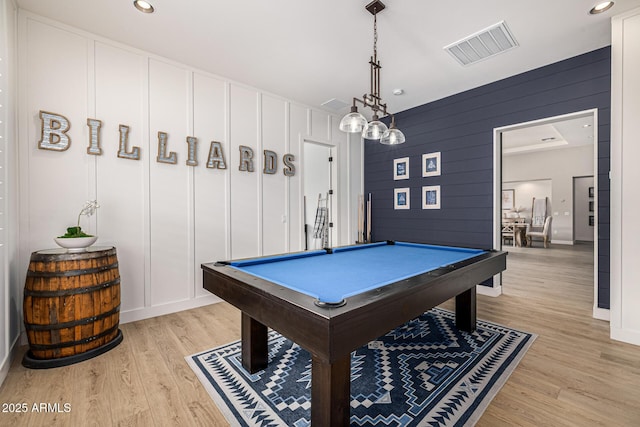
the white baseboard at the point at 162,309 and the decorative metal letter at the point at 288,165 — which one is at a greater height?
the decorative metal letter at the point at 288,165

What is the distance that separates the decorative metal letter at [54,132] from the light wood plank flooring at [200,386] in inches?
71.4

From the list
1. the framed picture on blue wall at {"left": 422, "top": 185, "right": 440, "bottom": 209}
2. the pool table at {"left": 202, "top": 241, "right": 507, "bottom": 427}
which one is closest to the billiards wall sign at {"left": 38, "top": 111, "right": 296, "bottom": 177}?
the pool table at {"left": 202, "top": 241, "right": 507, "bottom": 427}

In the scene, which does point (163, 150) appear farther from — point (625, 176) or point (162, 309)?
point (625, 176)

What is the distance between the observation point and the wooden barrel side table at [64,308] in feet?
6.93

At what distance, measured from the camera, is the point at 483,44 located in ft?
9.90

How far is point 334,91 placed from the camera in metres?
4.22

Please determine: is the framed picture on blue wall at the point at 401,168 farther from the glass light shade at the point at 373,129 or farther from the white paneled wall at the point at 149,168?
the glass light shade at the point at 373,129

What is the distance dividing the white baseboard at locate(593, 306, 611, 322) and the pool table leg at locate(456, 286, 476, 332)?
5.15 ft

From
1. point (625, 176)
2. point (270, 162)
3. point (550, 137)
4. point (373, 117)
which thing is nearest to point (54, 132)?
point (270, 162)

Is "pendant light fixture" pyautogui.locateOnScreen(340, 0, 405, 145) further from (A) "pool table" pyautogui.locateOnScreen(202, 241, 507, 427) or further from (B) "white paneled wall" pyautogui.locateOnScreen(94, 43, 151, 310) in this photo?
(B) "white paneled wall" pyautogui.locateOnScreen(94, 43, 151, 310)

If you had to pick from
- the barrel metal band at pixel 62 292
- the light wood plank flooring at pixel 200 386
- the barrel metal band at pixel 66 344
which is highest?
the barrel metal band at pixel 62 292

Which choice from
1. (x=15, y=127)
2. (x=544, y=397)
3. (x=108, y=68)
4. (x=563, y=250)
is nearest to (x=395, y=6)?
(x=108, y=68)

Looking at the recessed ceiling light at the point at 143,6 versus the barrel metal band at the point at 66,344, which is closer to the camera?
the barrel metal band at the point at 66,344

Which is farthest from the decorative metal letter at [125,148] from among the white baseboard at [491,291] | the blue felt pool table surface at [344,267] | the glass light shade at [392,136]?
the white baseboard at [491,291]
